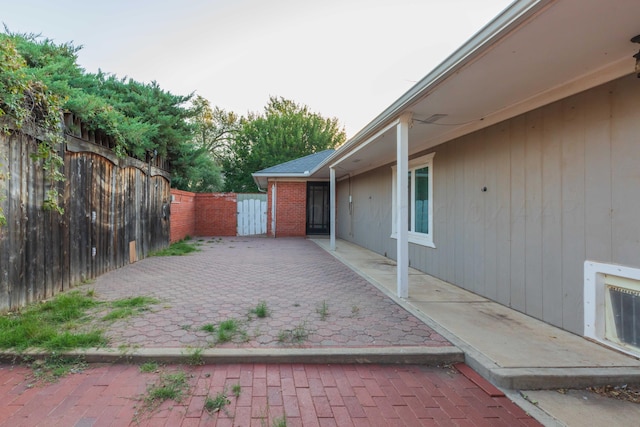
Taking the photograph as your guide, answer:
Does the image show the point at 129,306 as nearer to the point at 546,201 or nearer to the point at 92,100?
the point at 92,100

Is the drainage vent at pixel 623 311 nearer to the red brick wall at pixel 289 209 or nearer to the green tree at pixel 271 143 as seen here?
the red brick wall at pixel 289 209

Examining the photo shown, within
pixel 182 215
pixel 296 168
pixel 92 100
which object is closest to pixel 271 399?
pixel 92 100

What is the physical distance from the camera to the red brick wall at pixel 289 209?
12758 millimetres

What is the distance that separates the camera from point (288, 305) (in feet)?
12.8

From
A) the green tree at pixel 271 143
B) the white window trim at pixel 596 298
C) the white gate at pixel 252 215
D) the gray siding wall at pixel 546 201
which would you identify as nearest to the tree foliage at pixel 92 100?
the white gate at pixel 252 215

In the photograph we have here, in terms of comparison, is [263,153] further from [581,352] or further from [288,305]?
[581,352]

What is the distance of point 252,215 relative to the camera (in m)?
13.4

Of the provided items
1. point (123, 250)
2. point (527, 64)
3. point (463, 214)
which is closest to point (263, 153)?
point (123, 250)

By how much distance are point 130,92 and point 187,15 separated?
8.78 ft

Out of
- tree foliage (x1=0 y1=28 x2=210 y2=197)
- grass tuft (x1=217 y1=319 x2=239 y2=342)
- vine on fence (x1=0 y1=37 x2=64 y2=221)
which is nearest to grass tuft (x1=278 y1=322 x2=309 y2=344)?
grass tuft (x1=217 y1=319 x2=239 y2=342)

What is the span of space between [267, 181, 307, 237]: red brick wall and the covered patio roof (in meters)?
8.43

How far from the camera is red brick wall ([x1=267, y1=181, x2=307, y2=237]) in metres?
12.8

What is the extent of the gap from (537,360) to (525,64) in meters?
2.52

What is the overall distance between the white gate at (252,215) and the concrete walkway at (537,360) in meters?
10.2
